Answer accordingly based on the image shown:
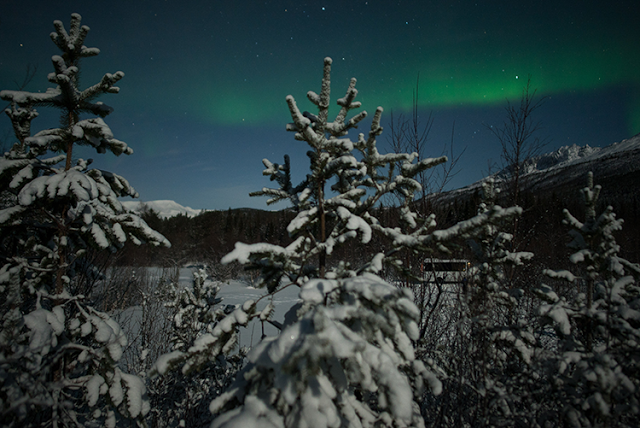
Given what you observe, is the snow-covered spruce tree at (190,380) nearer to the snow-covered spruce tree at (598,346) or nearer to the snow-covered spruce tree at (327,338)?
the snow-covered spruce tree at (327,338)

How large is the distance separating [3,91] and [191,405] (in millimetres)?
3813

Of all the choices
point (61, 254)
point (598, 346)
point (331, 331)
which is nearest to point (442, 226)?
point (598, 346)

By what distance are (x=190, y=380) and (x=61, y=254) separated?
242 centimetres

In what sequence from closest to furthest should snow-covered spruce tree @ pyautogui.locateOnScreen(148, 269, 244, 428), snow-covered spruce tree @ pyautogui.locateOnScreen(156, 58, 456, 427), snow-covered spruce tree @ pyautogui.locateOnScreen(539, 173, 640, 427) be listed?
snow-covered spruce tree @ pyautogui.locateOnScreen(156, 58, 456, 427) < snow-covered spruce tree @ pyautogui.locateOnScreen(539, 173, 640, 427) < snow-covered spruce tree @ pyautogui.locateOnScreen(148, 269, 244, 428)

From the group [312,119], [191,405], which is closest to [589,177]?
[312,119]

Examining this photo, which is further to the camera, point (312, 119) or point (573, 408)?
point (312, 119)

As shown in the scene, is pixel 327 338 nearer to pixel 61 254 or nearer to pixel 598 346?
pixel 598 346

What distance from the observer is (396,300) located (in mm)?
1177

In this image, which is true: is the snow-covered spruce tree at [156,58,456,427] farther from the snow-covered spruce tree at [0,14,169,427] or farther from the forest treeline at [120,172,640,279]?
the snow-covered spruce tree at [0,14,169,427]

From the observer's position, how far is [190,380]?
11.4 ft

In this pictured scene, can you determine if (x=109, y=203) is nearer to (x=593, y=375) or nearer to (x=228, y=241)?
(x=593, y=375)

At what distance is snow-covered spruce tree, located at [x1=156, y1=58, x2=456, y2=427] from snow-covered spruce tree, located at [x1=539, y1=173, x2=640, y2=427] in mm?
1014

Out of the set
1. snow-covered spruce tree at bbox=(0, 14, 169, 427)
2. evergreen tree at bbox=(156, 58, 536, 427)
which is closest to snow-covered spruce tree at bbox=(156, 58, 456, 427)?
evergreen tree at bbox=(156, 58, 536, 427)

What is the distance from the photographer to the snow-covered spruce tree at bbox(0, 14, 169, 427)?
1.69 meters
